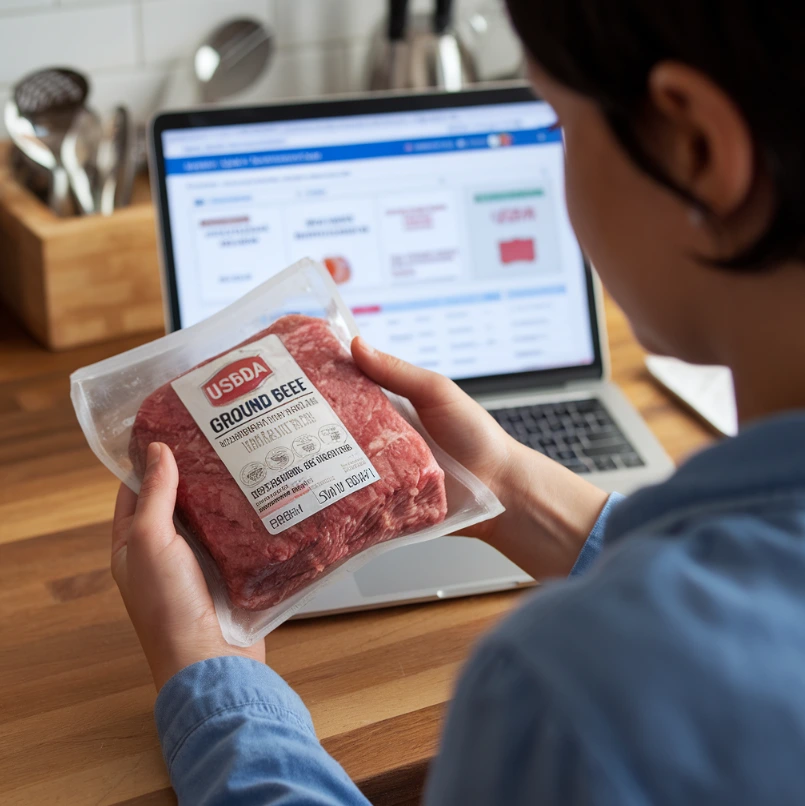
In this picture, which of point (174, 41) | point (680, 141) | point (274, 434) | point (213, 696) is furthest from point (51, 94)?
point (680, 141)

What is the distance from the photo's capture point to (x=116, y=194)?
117 cm

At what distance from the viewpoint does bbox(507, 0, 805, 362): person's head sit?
374mm

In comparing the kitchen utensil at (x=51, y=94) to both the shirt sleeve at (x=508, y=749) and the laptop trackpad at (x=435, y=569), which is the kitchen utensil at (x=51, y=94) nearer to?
the laptop trackpad at (x=435, y=569)

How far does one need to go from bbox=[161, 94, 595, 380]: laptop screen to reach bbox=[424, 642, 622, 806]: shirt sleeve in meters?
0.65

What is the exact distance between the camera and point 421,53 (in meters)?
1.31

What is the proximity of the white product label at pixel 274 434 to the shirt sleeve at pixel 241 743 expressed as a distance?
0.10 meters

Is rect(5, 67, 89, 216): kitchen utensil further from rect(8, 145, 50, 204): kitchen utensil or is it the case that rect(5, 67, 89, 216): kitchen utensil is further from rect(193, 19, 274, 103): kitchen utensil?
rect(193, 19, 274, 103): kitchen utensil

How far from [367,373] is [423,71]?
2.32 ft

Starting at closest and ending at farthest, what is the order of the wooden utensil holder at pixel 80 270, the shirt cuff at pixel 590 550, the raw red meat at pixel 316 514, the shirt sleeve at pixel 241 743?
the shirt sleeve at pixel 241 743
the raw red meat at pixel 316 514
the shirt cuff at pixel 590 550
the wooden utensil holder at pixel 80 270

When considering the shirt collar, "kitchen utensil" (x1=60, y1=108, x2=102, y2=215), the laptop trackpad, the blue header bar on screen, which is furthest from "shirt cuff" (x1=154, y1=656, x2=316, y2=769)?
"kitchen utensil" (x1=60, y1=108, x2=102, y2=215)

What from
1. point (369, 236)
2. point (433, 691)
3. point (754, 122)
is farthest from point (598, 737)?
point (369, 236)

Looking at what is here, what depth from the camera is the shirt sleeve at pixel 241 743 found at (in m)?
0.55

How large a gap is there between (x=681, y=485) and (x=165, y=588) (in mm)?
362

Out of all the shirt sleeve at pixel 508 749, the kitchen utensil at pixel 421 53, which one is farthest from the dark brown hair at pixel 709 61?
the kitchen utensil at pixel 421 53
